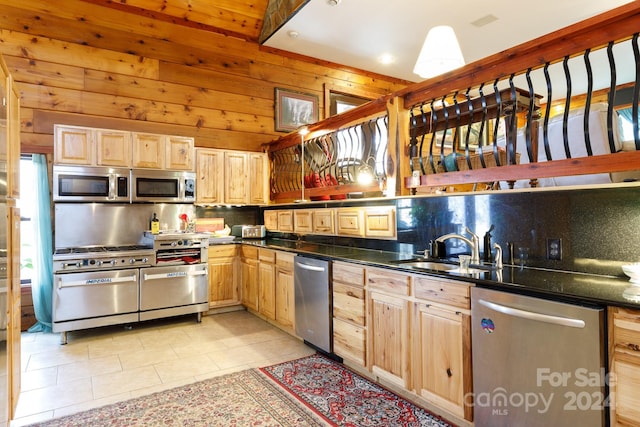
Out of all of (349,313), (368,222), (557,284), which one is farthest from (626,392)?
(368,222)

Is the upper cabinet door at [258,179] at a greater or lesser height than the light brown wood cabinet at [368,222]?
greater

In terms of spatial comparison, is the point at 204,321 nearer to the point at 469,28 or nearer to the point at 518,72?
the point at 518,72

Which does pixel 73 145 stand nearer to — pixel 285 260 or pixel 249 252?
pixel 249 252

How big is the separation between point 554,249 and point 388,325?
117 centimetres

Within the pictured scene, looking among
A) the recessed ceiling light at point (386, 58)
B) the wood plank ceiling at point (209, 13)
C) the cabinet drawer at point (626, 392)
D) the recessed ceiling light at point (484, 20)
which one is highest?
the wood plank ceiling at point (209, 13)

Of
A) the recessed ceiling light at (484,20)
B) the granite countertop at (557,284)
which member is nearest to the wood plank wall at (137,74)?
the recessed ceiling light at (484,20)

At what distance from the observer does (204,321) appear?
4.59 metres

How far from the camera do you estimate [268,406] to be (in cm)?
255

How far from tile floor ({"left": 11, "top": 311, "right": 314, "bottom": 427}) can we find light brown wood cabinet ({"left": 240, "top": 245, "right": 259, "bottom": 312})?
0.26 m

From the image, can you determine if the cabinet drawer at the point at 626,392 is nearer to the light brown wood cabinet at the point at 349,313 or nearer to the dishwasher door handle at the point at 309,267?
the light brown wood cabinet at the point at 349,313

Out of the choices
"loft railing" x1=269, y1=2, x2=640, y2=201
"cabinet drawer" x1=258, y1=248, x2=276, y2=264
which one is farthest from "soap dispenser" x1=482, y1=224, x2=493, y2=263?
"cabinet drawer" x1=258, y1=248, x2=276, y2=264

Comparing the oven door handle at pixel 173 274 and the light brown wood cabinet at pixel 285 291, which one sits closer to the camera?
the light brown wood cabinet at pixel 285 291

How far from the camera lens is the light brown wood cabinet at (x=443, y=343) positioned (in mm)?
2137

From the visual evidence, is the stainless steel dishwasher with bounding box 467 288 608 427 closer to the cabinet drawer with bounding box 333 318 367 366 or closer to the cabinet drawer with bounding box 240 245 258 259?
the cabinet drawer with bounding box 333 318 367 366
